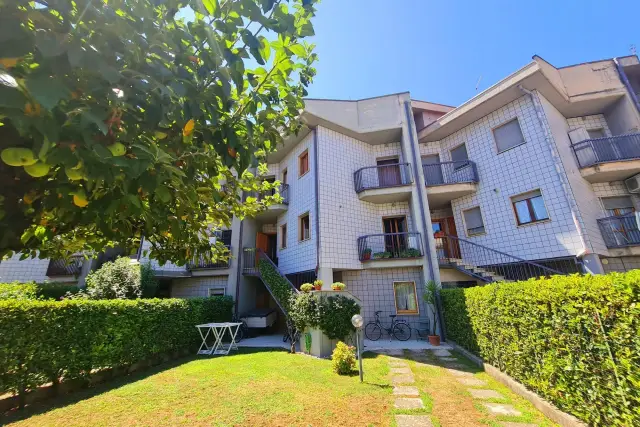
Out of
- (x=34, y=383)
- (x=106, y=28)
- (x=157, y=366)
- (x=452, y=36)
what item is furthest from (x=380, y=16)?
(x=157, y=366)

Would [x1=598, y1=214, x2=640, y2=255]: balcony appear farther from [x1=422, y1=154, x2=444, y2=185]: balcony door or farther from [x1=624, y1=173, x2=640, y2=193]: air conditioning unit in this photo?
[x1=422, y1=154, x2=444, y2=185]: balcony door

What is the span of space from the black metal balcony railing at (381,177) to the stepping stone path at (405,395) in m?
7.47

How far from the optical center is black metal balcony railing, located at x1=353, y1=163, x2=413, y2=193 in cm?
1235

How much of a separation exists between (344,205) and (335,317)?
528 cm

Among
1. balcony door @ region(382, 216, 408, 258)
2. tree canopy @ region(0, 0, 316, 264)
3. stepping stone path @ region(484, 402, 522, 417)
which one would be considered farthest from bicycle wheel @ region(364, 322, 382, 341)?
tree canopy @ region(0, 0, 316, 264)

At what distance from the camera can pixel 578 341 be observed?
11.7 ft

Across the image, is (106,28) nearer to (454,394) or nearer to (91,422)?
Result: (91,422)

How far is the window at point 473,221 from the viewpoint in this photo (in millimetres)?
11766

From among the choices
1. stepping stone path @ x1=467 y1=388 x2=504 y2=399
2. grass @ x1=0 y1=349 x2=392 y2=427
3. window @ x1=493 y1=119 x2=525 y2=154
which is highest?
window @ x1=493 y1=119 x2=525 y2=154

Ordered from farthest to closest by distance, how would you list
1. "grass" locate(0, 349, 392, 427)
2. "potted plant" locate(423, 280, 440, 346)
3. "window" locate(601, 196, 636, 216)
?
"window" locate(601, 196, 636, 216)
"potted plant" locate(423, 280, 440, 346)
"grass" locate(0, 349, 392, 427)

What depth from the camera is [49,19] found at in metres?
0.99

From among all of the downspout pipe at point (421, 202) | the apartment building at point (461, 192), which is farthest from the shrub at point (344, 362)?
the downspout pipe at point (421, 202)

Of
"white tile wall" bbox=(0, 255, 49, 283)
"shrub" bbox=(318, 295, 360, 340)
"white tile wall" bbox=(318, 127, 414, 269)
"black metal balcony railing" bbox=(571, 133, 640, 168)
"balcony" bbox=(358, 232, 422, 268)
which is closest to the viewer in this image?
"shrub" bbox=(318, 295, 360, 340)

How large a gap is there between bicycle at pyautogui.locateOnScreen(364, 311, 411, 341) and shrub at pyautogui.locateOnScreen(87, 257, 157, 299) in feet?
31.7
